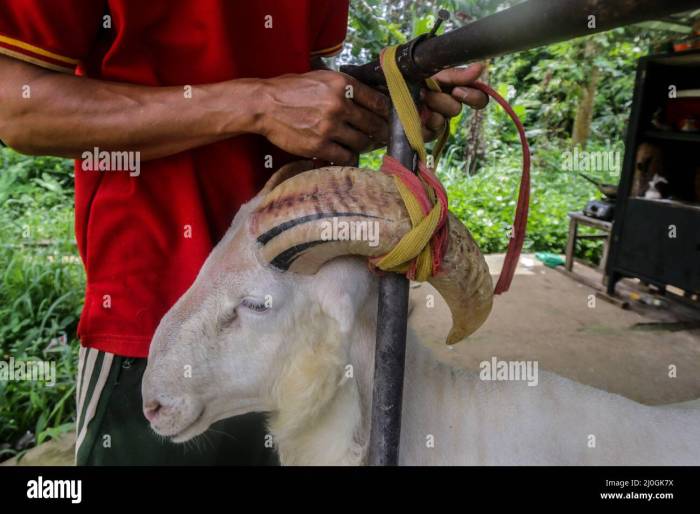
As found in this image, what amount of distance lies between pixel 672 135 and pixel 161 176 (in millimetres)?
5449

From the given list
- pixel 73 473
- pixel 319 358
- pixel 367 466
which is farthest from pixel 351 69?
pixel 73 473

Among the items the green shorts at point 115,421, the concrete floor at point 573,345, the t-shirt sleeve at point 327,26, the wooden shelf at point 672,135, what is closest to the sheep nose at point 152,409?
the green shorts at point 115,421

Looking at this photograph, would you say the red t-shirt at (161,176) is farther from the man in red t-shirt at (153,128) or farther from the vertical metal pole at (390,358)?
the vertical metal pole at (390,358)

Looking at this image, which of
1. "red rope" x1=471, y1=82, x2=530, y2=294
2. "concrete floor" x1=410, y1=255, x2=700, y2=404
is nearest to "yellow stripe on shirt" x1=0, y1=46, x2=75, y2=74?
"red rope" x1=471, y1=82, x2=530, y2=294

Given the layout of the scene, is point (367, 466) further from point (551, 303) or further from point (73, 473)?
point (551, 303)

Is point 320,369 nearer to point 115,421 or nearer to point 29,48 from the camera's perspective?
point 115,421

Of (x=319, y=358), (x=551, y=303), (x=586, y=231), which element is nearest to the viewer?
(x=319, y=358)

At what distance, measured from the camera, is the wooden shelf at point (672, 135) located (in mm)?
5293

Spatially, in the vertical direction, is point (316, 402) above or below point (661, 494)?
above

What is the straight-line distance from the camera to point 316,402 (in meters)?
1.59

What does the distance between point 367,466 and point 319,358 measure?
31 cm

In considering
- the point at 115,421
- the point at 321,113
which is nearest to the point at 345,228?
the point at 321,113

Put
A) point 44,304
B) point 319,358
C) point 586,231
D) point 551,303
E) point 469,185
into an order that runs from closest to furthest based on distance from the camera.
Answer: point 319,358 → point 44,304 → point 551,303 → point 586,231 → point 469,185

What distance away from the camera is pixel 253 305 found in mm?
1538
